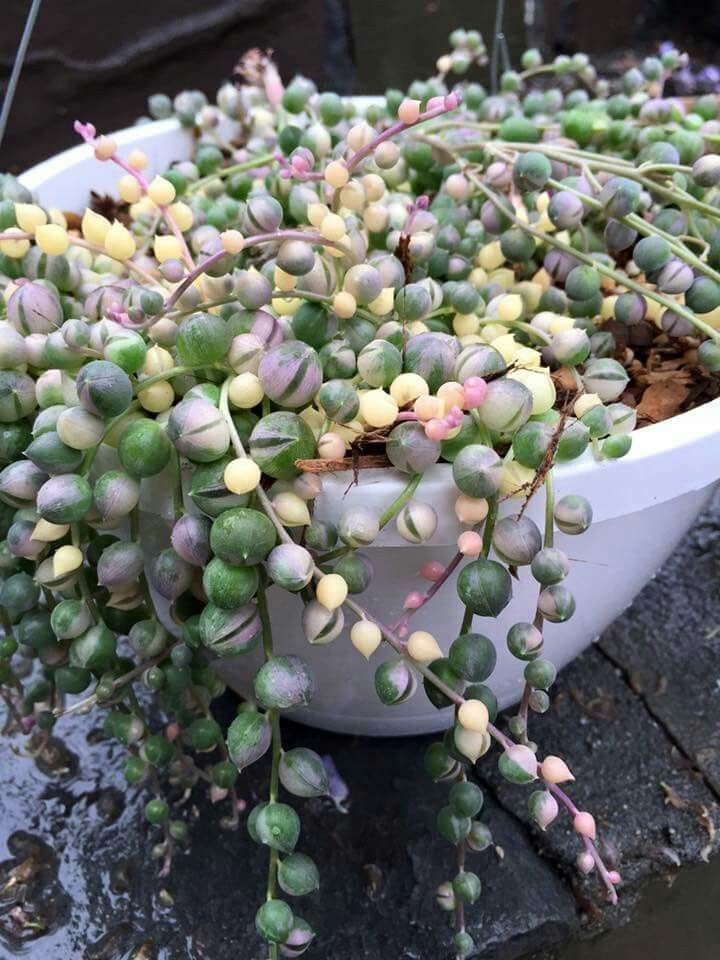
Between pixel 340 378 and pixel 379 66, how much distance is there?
4.17 ft

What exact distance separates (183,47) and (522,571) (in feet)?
3.63

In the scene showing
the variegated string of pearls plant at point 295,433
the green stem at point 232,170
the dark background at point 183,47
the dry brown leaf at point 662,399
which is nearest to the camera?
the variegated string of pearls plant at point 295,433

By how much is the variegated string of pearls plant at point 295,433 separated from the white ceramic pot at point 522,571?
0.04ft

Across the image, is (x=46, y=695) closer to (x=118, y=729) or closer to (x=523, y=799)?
(x=118, y=729)

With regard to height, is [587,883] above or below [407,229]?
below

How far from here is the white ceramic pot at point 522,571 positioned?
1.34ft

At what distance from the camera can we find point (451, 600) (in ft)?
1.54

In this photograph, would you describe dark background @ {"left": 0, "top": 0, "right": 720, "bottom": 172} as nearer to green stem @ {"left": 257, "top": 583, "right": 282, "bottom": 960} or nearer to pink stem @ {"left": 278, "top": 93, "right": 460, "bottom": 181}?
pink stem @ {"left": 278, "top": 93, "right": 460, "bottom": 181}

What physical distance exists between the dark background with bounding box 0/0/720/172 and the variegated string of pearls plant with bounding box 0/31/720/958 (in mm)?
784

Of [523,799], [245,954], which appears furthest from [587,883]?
[245,954]

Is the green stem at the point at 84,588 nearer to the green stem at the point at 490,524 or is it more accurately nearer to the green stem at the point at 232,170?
the green stem at the point at 490,524

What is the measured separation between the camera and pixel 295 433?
38 cm

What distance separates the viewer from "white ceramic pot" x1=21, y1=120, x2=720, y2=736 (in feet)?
1.34

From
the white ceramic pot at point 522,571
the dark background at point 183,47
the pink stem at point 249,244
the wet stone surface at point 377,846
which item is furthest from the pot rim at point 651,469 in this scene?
the dark background at point 183,47
